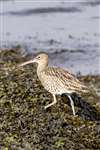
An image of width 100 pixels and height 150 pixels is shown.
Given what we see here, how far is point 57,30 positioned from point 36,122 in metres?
9.90

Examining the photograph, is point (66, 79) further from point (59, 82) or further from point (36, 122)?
point (36, 122)

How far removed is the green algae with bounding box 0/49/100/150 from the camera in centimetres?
611

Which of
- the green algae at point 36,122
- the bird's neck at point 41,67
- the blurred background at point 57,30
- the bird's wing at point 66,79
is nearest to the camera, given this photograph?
the green algae at point 36,122

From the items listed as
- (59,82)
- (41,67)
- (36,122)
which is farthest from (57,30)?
(36,122)

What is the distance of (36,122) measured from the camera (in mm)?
6590

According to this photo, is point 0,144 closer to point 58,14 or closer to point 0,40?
point 0,40

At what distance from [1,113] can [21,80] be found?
120cm

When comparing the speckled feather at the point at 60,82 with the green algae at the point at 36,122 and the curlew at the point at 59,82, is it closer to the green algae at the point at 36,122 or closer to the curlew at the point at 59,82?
the curlew at the point at 59,82

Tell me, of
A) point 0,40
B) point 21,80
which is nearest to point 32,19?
point 0,40

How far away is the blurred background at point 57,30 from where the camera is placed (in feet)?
45.5

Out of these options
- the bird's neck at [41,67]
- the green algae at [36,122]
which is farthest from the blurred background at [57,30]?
the green algae at [36,122]

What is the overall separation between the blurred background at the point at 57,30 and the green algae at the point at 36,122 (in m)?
4.68

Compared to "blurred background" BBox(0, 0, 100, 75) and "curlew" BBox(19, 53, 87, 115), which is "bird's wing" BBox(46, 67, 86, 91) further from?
"blurred background" BBox(0, 0, 100, 75)

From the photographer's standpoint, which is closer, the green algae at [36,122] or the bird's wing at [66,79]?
the green algae at [36,122]
